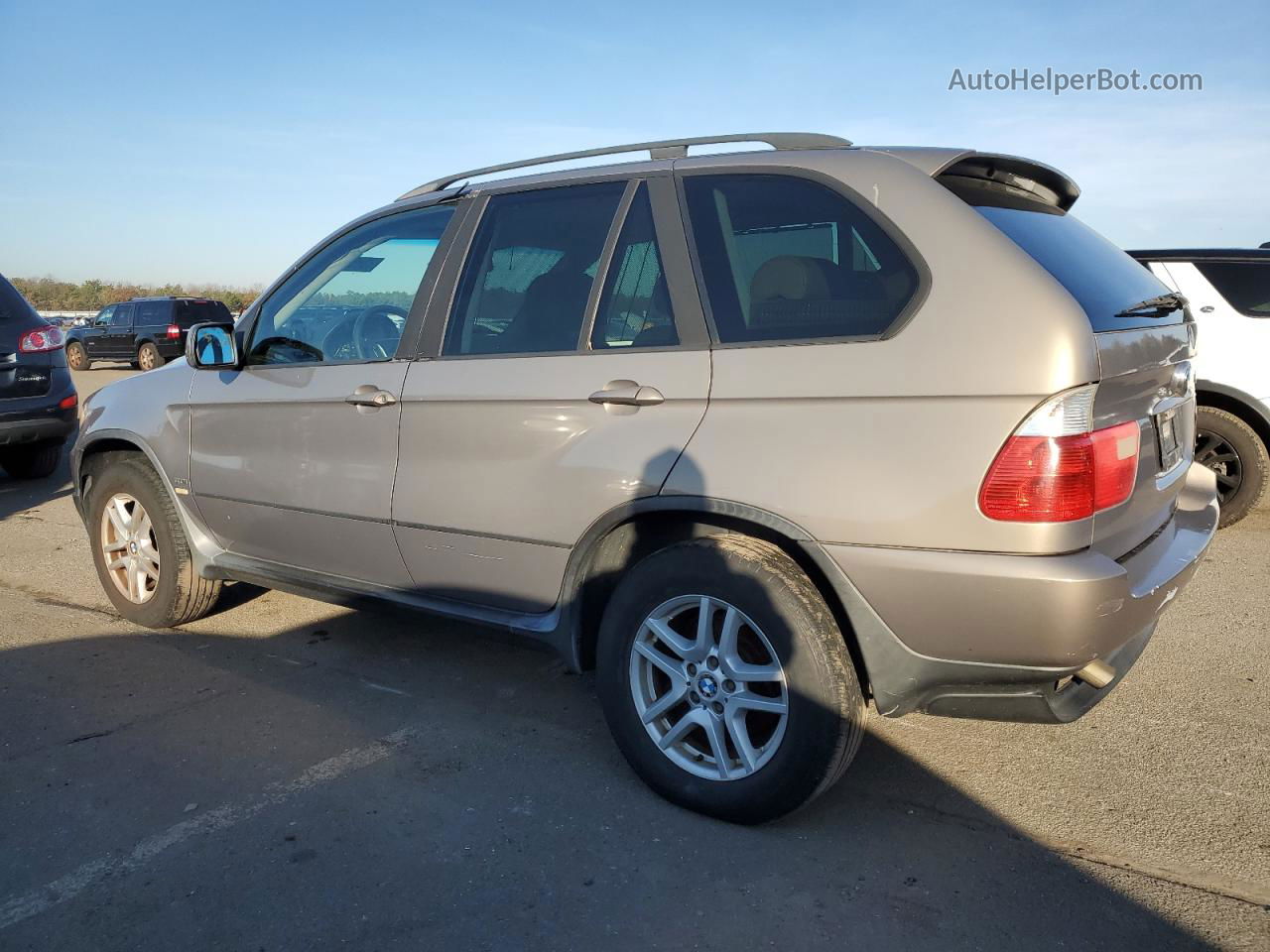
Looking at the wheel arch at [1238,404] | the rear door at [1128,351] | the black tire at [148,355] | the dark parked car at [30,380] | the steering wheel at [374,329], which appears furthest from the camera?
the black tire at [148,355]

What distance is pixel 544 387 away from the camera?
3166mm

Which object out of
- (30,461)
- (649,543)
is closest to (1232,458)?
(649,543)

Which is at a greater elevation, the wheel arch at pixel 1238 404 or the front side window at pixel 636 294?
the front side window at pixel 636 294

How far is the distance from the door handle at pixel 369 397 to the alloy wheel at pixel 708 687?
1.31 m

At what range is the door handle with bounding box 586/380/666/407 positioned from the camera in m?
2.94

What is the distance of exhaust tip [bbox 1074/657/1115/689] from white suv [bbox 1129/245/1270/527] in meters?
4.29

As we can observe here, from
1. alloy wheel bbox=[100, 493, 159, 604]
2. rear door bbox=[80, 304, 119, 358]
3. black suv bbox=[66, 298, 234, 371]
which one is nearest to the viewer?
alloy wheel bbox=[100, 493, 159, 604]

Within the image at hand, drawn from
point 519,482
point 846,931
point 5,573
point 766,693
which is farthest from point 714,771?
point 5,573

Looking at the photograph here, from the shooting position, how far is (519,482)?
10.5 feet

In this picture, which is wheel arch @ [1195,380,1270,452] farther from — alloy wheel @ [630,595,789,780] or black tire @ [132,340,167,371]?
black tire @ [132,340,167,371]

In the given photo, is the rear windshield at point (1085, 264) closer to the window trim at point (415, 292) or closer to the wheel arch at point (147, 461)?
the window trim at point (415, 292)

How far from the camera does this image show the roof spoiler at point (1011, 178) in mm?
2832

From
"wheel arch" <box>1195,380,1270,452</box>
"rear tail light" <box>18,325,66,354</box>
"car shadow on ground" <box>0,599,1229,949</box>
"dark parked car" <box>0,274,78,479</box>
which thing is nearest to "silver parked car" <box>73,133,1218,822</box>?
"car shadow on ground" <box>0,599,1229,949</box>

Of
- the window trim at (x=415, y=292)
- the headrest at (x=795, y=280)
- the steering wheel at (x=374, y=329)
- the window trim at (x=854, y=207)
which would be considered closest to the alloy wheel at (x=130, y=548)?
the window trim at (x=415, y=292)
